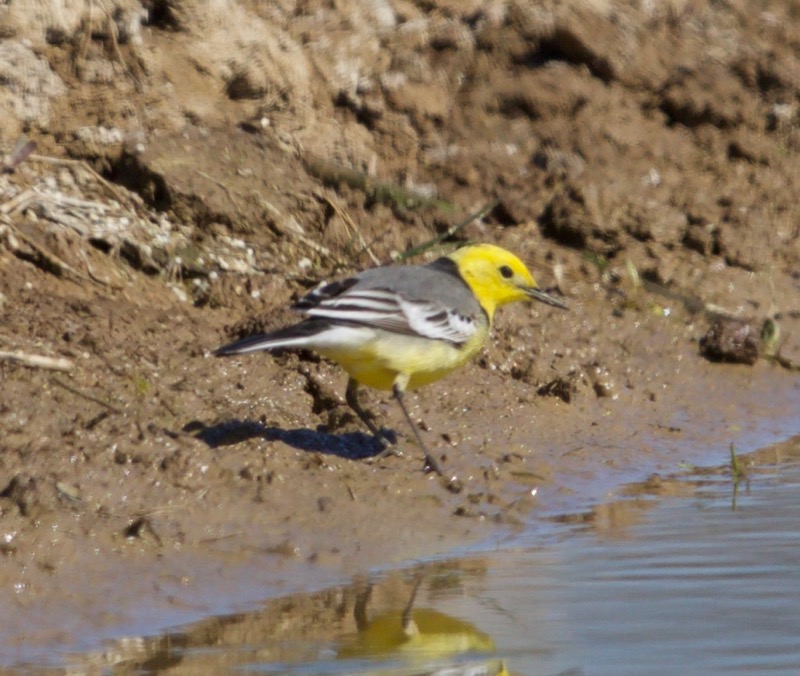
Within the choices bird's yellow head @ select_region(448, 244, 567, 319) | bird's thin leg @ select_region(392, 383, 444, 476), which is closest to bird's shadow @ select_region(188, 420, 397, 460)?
bird's thin leg @ select_region(392, 383, 444, 476)

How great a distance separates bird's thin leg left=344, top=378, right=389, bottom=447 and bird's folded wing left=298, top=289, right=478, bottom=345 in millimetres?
A: 498

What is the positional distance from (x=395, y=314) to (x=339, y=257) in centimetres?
198

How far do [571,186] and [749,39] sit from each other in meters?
2.82

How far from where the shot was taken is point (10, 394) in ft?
24.9

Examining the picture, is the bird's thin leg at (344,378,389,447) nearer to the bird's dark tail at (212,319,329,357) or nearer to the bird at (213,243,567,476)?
the bird at (213,243,567,476)

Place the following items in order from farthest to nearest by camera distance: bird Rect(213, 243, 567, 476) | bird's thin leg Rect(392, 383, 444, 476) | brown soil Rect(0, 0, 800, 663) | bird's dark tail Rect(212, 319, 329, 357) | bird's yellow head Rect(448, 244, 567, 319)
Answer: bird's yellow head Rect(448, 244, 567, 319) → bird's thin leg Rect(392, 383, 444, 476) → bird Rect(213, 243, 567, 476) → bird's dark tail Rect(212, 319, 329, 357) → brown soil Rect(0, 0, 800, 663)

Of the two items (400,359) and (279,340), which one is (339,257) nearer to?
(400,359)

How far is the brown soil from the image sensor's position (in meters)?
7.25

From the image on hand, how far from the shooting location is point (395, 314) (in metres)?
8.03

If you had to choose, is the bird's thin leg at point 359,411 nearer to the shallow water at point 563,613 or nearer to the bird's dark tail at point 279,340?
the bird's dark tail at point 279,340

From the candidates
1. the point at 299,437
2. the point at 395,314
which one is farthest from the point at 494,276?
the point at 299,437

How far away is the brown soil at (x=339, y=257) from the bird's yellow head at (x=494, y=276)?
2.02ft

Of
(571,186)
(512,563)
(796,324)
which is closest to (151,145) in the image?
(571,186)

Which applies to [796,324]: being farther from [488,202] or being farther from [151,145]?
[151,145]
